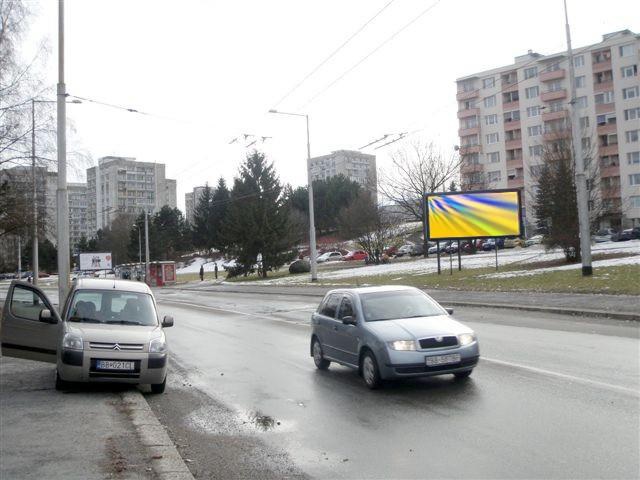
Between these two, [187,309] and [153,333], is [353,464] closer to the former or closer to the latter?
[153,333]

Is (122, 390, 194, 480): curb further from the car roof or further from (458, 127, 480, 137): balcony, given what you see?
(458, 127, 480, 137): balcony

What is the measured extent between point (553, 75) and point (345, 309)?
9027cm

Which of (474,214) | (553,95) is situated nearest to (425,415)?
(474,214)

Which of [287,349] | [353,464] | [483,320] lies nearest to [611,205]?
[483,320]

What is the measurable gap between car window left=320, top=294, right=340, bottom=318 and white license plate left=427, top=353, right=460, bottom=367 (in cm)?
245

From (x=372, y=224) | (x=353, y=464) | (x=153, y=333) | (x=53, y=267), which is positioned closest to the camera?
(x=353, y=464)

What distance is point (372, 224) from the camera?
55594 mm

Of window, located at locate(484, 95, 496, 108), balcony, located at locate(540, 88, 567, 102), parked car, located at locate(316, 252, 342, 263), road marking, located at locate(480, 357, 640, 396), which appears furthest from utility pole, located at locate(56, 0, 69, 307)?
window, located at locate(484, 95, 496, 108)

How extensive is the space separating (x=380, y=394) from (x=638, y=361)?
13.5 ft

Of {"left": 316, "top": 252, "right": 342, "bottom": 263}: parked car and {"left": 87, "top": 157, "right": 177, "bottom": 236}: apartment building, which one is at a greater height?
{"left": 87, "top": 157, "right": 177, "bottom": 236}: apartment building

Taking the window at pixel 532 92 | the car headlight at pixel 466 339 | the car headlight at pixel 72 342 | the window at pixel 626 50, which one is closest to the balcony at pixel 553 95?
the window at pixel 532 92

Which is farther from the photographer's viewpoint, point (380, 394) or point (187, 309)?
point (187, 309)

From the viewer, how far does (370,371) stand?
28.4 feet

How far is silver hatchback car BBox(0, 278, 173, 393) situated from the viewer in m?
8.64
